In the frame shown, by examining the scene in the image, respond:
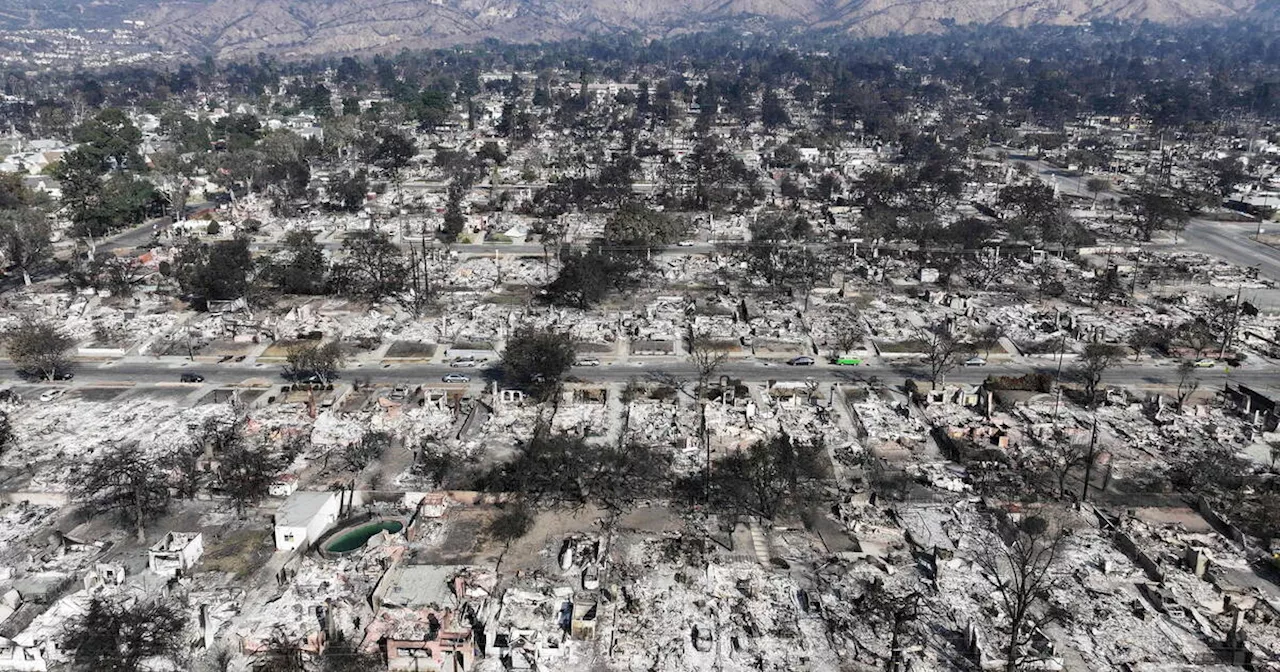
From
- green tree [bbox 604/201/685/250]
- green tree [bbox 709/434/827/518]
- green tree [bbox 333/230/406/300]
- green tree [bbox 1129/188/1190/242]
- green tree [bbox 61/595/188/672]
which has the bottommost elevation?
green tree [bbox 61/595/188/672]

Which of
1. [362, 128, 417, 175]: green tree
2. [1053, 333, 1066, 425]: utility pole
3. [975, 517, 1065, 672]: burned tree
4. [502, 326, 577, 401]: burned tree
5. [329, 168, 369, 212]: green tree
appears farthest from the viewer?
[362, 128, 417, 175]: green tree

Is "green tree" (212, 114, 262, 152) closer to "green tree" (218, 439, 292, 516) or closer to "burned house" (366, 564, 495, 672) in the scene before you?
"green tree" (218, 439, 292, 516)

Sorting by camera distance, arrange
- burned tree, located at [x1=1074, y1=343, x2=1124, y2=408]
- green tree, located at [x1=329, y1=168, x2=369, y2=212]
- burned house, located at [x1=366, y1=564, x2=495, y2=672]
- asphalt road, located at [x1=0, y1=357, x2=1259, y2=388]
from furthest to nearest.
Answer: green tree, located at [x1=329, y1=168, x2=369, y2=212] → asphalt road, located at [x1=0, y1=357, x2=1259, y2=388] → burned tree, located at [x1=1074, y1=343, x2=1124, y2=408] → burned house, located at [x1=366, y1=564, x2=495, y2=672]

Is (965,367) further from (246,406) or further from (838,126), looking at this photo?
(838,126)

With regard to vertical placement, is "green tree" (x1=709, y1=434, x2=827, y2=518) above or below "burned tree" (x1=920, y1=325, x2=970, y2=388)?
below

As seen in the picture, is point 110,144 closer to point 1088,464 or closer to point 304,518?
point 304,518

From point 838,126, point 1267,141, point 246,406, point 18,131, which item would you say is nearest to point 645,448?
point 246,406

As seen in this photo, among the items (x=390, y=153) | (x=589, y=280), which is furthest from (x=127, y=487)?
(x=390, y=153)

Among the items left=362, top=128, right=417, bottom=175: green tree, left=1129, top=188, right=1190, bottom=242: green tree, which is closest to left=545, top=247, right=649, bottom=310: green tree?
left=1129, top=188, right=1190, bottom=242: green tree
